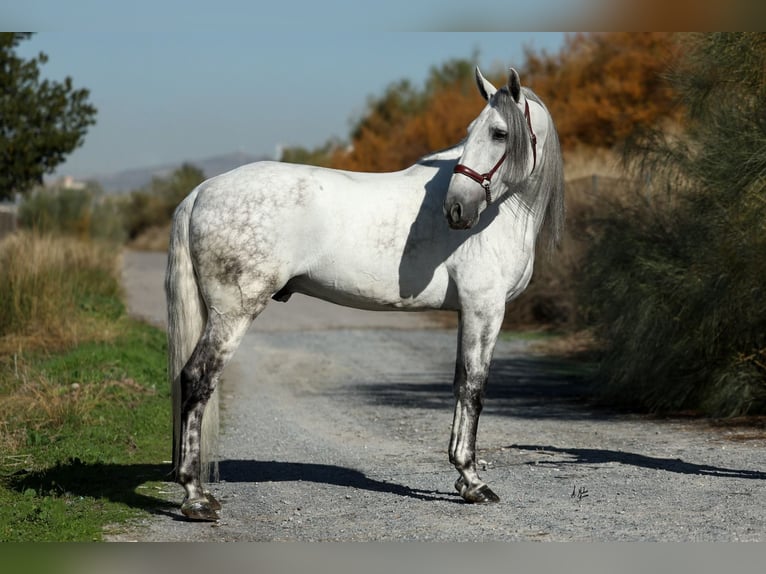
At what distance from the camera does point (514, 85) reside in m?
6.38

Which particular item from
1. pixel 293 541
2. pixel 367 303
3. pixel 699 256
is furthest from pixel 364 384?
pixel 293 541

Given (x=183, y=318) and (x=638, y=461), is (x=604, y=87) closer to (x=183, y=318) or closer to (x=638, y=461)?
(x=638, y=461)

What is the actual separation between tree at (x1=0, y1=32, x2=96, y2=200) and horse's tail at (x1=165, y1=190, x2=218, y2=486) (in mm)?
13120

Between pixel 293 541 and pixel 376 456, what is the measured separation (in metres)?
2.86

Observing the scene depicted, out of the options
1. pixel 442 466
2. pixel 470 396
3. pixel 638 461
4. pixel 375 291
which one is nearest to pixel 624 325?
pixel 638 461

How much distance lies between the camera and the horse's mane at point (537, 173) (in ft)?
21.1

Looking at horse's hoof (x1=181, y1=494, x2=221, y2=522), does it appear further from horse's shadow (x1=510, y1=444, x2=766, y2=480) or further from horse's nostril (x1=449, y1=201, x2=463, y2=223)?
horse's shadow (x1=510, y1=444, x2=766, y2=480)

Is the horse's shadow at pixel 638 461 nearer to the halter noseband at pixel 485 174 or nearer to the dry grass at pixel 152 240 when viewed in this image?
the halter noseband at pixel 485 174

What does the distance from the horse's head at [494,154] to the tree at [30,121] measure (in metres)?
13.9

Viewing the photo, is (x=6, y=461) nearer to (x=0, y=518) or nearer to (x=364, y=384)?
(x=0, y=518)

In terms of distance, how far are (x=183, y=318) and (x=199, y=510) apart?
1147 millimetres

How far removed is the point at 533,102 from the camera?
6.68m

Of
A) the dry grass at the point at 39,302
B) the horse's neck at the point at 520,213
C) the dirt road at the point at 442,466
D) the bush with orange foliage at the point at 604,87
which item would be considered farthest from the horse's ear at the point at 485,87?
the bush with orange foliage at the point at 604,87

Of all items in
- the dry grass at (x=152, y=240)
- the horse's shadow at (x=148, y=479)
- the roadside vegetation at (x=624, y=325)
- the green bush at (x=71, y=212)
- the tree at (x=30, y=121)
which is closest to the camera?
the horse's shadow at (x=148, y=479)
